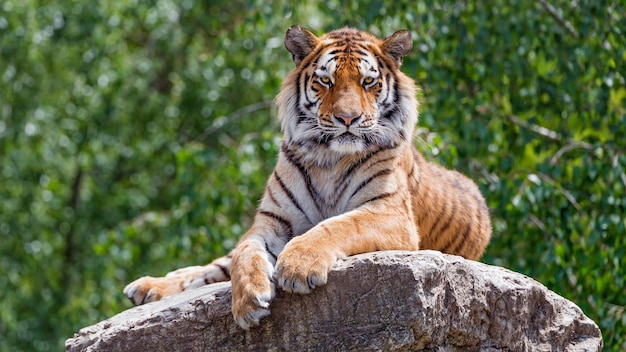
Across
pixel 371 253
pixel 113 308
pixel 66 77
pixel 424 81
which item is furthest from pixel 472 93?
pixel 66 77

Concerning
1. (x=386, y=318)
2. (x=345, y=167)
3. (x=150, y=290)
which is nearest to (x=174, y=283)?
(x=150, y=290)

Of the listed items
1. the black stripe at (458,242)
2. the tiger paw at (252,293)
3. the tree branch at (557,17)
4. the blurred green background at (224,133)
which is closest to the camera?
the tiger paw at (252,293)

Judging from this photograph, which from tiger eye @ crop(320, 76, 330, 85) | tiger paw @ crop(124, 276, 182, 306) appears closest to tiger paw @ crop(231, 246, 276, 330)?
tiger eye @ crop(320, 76, 330, 85)

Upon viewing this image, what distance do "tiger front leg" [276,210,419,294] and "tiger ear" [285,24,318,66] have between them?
898 millimetres

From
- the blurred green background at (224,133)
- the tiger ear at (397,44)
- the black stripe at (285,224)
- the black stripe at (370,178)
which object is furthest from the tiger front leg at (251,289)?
the blurred green background at (224,133)

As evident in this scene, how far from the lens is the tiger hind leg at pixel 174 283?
16.7 feet

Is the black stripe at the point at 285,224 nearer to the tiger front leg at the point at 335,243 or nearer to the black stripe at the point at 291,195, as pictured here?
the black stripe at the point at 291,195

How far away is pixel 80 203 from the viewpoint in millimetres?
12250

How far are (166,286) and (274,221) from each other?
74 centimetres

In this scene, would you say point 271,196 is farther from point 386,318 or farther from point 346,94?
point 386,318

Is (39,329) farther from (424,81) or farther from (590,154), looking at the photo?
(590,154)

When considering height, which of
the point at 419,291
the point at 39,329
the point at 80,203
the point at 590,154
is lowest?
the point at 39,329

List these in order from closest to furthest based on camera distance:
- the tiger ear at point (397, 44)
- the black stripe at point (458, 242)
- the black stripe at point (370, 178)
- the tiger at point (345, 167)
→ 1. the tiger at point (345, 167)
2. the black stripe at point (370, 178)
3. the tiger ear at point (397, 44)
4. the black stripe at point (458, 242)

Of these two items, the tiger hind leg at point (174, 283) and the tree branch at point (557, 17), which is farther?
the tree branch at point (557, 17)
